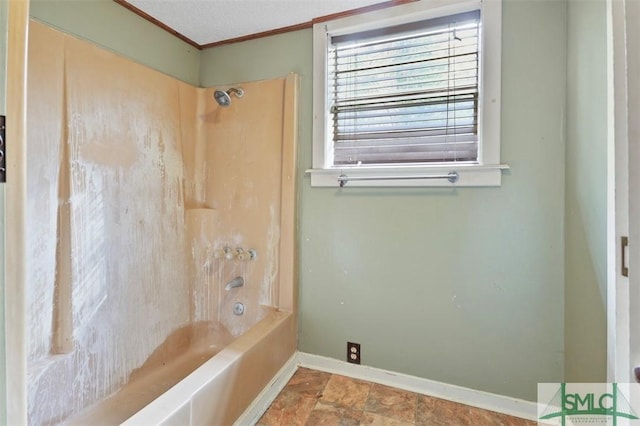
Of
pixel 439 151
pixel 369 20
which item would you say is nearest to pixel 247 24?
pixel 369 20

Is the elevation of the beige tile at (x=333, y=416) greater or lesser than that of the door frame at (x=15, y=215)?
lesser

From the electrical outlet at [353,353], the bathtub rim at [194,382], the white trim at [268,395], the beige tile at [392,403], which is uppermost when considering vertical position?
the bathtub rim at [194,382]

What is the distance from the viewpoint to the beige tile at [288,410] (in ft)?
4.68

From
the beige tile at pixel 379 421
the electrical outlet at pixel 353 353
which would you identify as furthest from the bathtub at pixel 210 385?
the beige tile at pixel 379 421

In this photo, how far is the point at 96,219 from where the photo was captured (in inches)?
58.9

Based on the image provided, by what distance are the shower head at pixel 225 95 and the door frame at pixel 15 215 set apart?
1373 mm

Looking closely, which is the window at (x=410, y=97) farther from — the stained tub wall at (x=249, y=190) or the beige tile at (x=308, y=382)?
the beige tile at (x=308, y=382)

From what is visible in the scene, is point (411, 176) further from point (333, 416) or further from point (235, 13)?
point (235, 13)

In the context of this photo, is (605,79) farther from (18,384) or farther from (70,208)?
(70,208)

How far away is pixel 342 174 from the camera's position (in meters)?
1.77

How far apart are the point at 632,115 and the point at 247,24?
77.1 inches

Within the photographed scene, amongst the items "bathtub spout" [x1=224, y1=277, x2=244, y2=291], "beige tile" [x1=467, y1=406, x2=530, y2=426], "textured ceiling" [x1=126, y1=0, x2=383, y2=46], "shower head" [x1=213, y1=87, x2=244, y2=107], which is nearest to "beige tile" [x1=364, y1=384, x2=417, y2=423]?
"beige tile" [x1=467, y1=406, x2=530, y2=426]

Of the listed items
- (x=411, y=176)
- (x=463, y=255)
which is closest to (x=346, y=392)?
(x=463, y=255)
